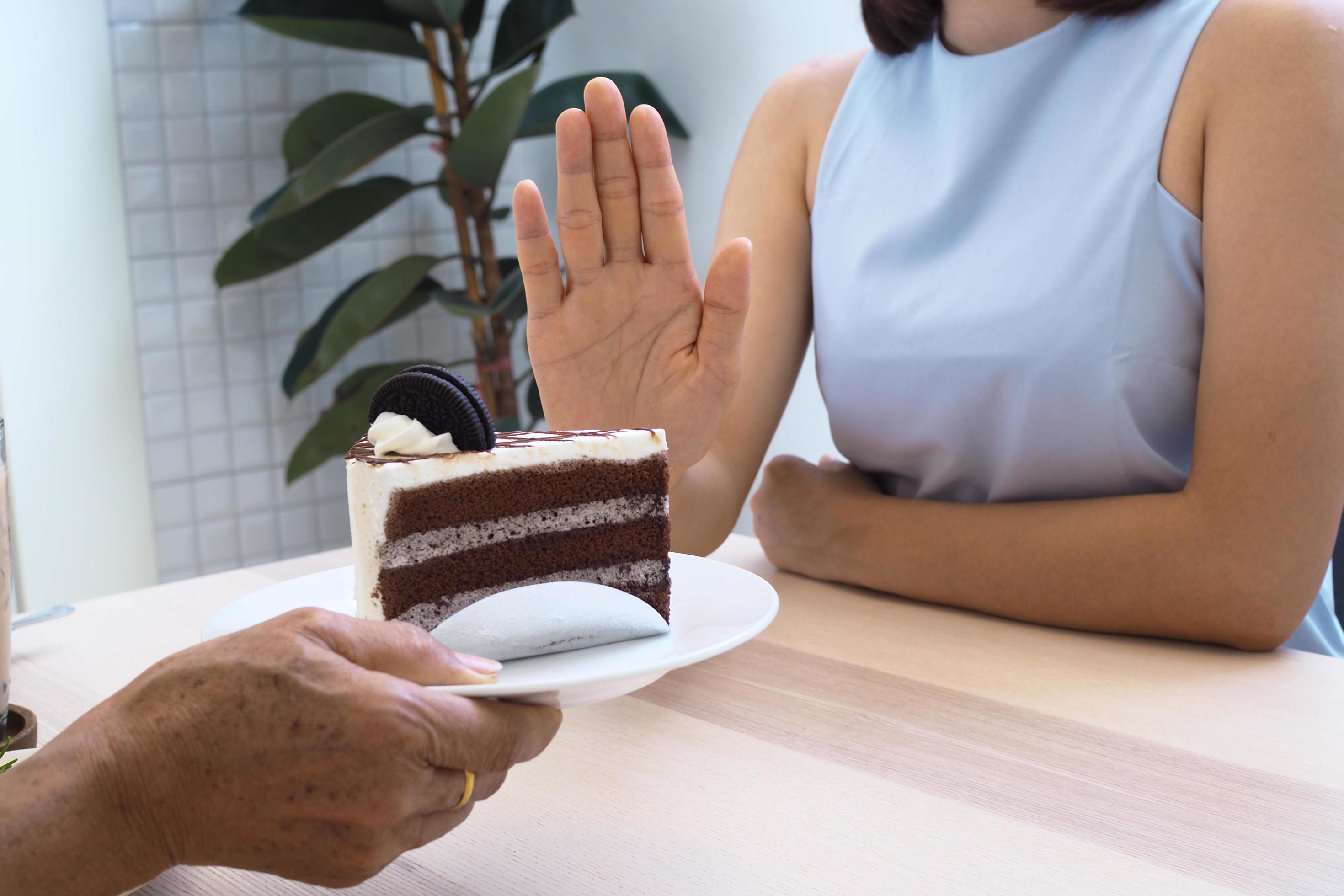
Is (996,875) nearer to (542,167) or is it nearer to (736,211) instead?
(736,211)

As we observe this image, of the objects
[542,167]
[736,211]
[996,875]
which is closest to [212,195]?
[542,167]

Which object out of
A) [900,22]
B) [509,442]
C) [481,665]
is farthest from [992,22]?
[481,665]

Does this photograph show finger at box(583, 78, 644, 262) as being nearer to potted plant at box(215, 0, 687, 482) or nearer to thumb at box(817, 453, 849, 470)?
thumb at box(817, 453, 849, 470)

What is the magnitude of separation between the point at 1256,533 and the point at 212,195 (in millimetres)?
2174

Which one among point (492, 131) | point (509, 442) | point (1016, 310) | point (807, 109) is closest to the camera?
point (509, 442)

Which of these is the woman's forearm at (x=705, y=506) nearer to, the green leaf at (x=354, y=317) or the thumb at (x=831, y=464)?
the thumb at (x=831, y=464)

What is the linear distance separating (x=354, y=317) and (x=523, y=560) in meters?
1.67

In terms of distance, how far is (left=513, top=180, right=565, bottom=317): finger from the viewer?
0.87 metres

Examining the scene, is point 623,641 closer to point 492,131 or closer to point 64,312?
point 492,131

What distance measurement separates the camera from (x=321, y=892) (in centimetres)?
56

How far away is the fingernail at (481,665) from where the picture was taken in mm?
512

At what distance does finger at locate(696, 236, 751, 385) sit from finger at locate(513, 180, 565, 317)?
127 millimetres

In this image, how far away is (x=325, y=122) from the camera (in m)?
2.28

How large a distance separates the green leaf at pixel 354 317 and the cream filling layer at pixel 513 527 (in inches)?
64.0
